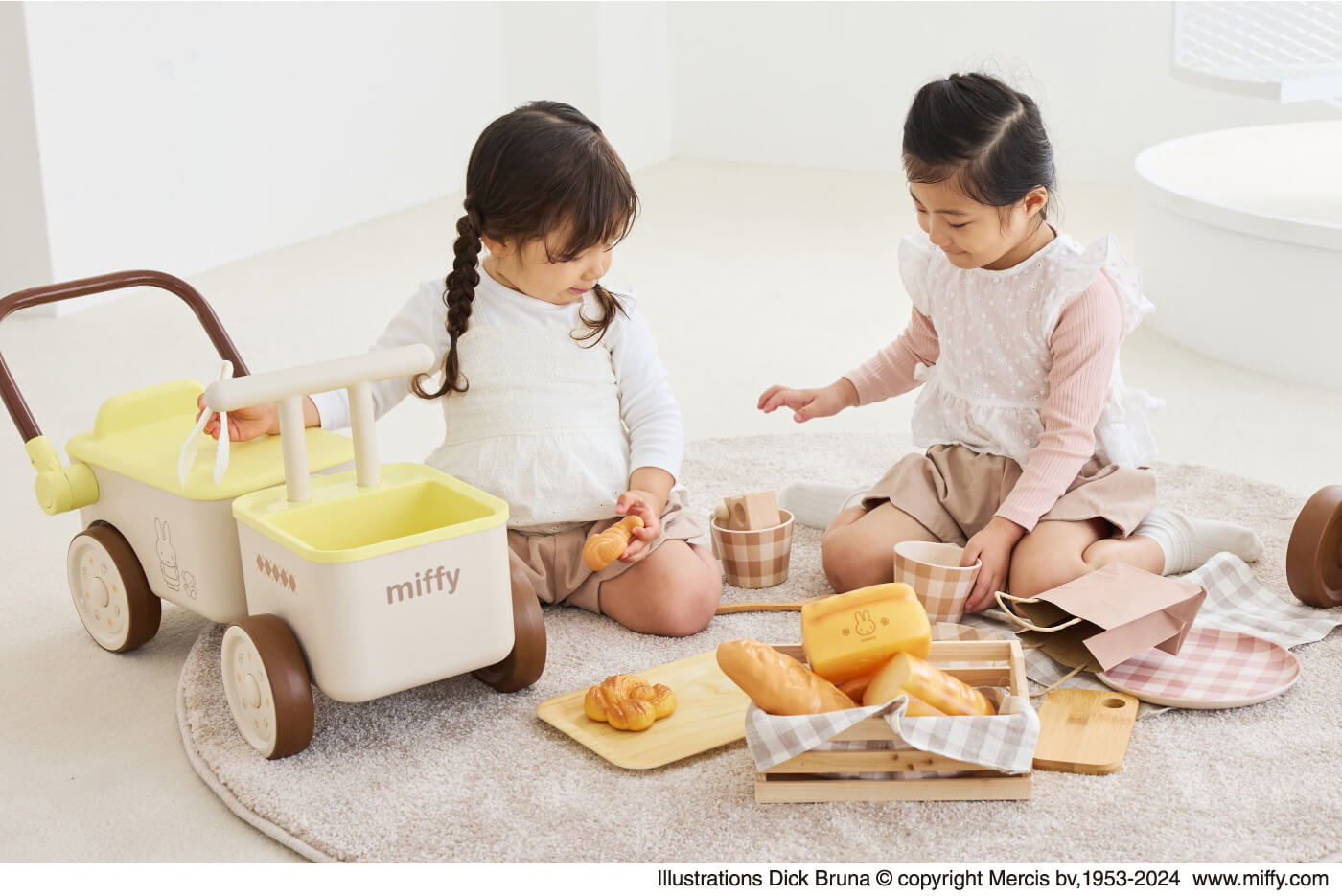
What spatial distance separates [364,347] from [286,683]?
5.31 feet

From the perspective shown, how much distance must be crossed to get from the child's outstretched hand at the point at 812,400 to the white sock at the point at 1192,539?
0.38 m

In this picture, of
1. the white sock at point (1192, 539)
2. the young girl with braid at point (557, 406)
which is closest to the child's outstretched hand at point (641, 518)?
the young girl with braid at point (557, 406)

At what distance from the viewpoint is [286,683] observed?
1250 millimetres

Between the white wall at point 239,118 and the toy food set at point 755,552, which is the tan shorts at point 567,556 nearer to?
the toy food set at point 755,552

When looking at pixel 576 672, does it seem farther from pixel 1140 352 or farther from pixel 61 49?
pixel 61 49

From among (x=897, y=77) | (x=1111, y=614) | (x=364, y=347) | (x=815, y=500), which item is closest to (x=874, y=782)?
(x=1111, y=614)

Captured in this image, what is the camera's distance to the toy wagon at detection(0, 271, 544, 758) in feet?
4.07

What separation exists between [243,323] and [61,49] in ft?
2.18

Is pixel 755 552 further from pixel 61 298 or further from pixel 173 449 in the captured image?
pixel 61 298

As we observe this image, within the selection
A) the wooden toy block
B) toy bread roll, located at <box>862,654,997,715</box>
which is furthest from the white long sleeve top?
toy bread roll, located at <box>862,654,997,715</box>

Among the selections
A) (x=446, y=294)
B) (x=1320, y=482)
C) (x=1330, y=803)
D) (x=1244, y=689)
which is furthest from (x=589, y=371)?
(x=1320, y=482)

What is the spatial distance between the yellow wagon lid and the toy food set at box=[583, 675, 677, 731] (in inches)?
14.4

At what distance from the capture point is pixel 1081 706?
1323 millimetres

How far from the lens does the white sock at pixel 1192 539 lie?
161 centimetres
